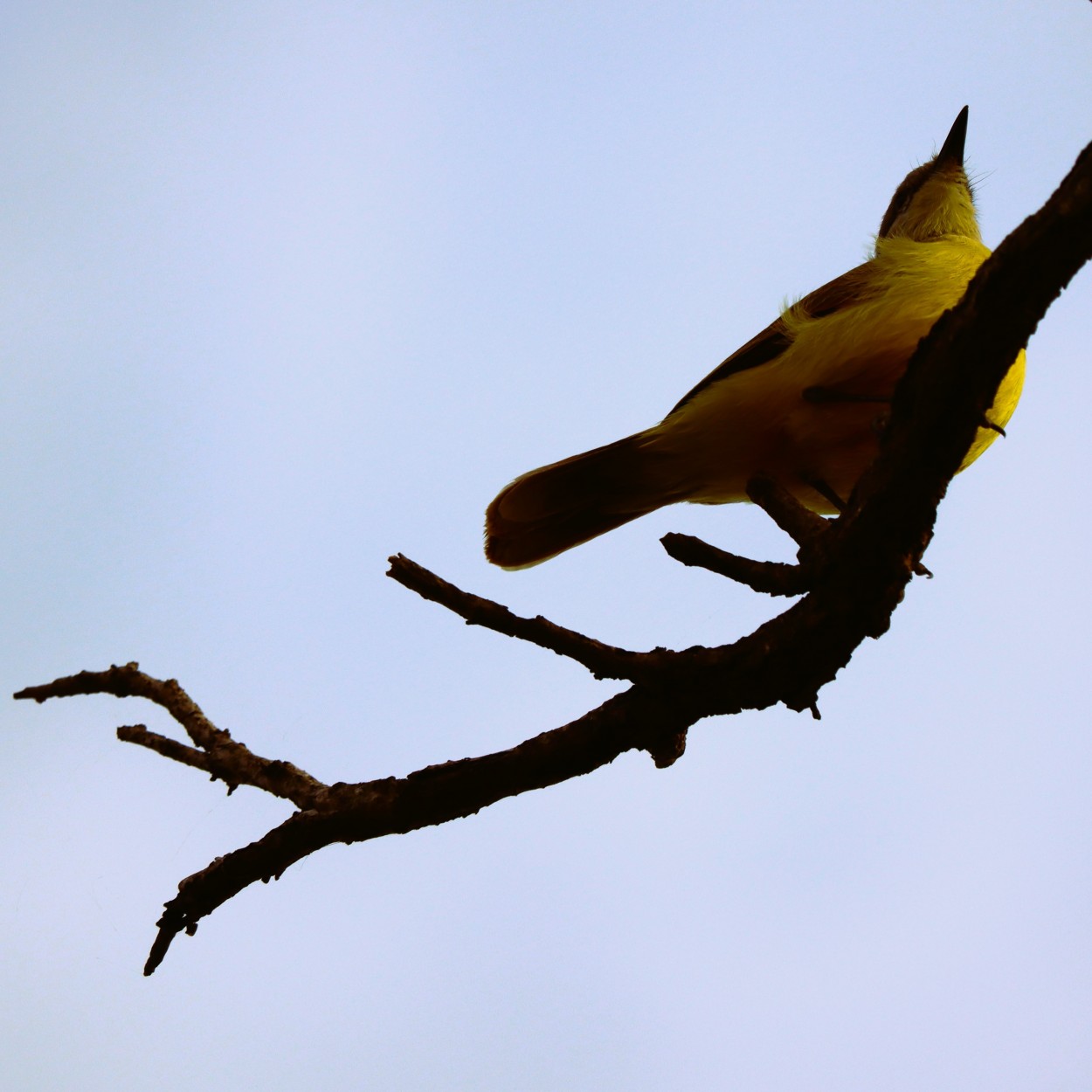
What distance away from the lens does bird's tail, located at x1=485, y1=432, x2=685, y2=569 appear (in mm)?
4086

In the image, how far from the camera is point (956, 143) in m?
5.69

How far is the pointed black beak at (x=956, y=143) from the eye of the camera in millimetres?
5602

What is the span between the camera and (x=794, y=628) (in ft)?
7.73

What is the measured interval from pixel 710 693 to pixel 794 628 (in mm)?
242

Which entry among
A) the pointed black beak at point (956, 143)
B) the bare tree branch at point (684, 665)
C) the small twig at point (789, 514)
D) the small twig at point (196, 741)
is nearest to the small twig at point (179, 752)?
the small twig at point (196, 741)

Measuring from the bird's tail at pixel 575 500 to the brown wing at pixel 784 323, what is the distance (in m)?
0.38

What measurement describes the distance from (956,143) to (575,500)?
3274 millimetres

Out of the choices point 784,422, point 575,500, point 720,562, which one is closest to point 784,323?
point 784,422

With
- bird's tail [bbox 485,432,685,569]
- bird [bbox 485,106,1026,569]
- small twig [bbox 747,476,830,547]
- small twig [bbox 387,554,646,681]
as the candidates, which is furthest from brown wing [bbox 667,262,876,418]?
small twig [bbox 387,554,646,681]

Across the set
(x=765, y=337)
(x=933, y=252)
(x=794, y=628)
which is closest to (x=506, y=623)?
(x=794, y=628)

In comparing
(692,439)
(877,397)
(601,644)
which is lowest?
(601,644)

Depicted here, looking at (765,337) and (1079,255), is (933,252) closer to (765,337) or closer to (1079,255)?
(765,337)

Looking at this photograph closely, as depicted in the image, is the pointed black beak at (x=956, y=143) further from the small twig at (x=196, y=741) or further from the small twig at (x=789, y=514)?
the small twig at (x=196, y=741)

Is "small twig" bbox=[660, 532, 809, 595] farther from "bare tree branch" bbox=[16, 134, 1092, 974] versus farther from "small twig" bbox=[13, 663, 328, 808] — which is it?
"small twig" bbox=[13, 663, 328, 808]
